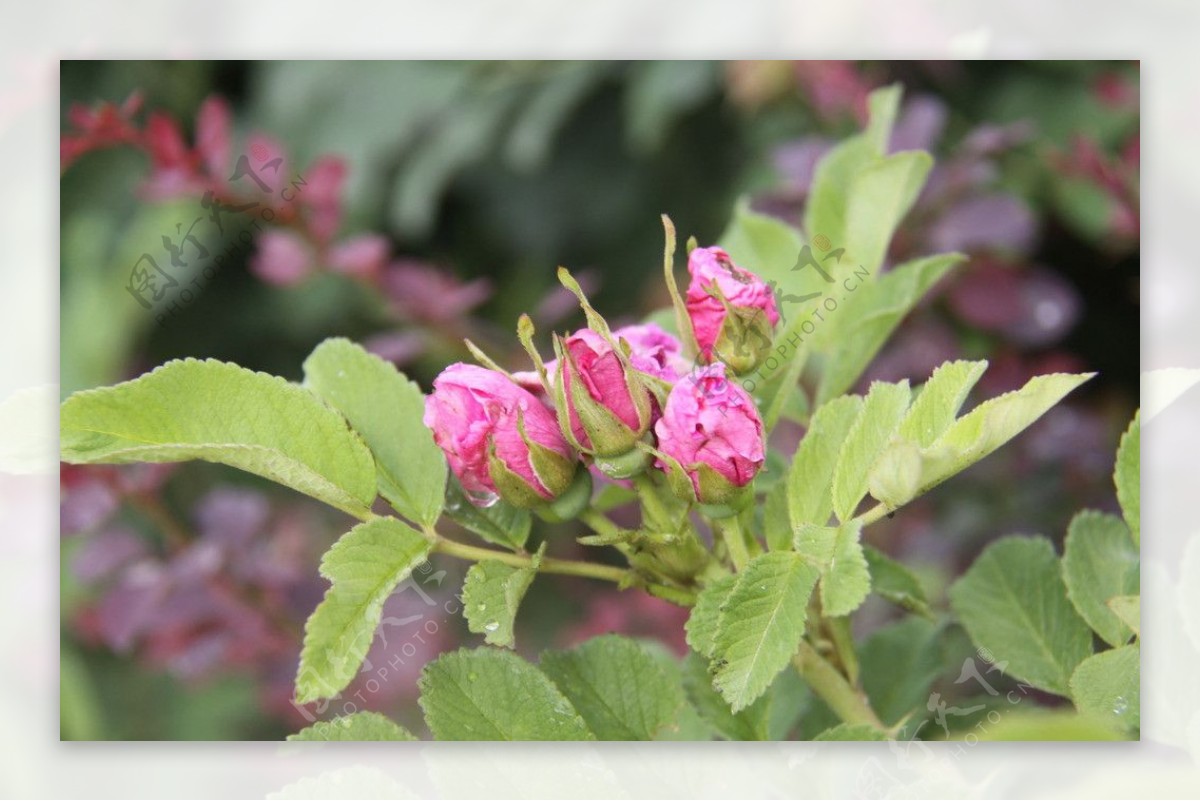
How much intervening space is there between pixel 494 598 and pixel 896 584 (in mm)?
212

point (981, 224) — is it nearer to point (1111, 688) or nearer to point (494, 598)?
point (1111, 688)

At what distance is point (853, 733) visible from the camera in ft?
1.82

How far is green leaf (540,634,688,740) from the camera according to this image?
603mm

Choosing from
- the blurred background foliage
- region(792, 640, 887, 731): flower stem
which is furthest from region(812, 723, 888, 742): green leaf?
the blurred background foliage

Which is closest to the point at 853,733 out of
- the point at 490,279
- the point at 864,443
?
the point at 864,443

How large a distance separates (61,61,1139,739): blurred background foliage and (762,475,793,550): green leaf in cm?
50

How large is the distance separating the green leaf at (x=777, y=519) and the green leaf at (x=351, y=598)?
145 mm

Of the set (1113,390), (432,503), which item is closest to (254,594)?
(432,503)

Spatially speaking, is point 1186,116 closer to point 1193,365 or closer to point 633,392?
point 1193,365

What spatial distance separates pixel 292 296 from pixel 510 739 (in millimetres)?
1002

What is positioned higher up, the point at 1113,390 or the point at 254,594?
the point at 1113,390

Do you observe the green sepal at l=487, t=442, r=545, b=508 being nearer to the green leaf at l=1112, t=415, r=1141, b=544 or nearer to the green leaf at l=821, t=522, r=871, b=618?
the green leaf at l=821, t=522, r=871, b=618

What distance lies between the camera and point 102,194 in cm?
144

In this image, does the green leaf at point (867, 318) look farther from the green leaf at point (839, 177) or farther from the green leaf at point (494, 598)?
the green leaf at point (494, 598)
